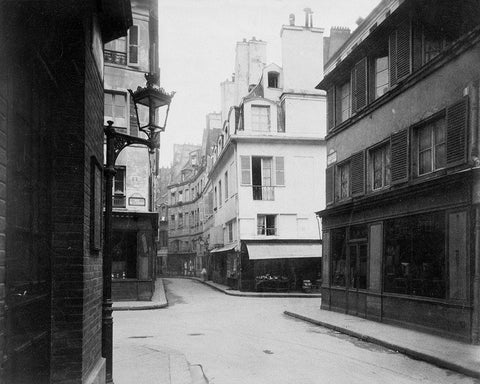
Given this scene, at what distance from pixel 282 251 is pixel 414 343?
17296mm

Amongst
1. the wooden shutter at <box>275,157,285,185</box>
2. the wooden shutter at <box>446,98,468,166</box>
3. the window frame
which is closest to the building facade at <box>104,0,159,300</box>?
the wooden shutter at <box>275,157,285,185</box>

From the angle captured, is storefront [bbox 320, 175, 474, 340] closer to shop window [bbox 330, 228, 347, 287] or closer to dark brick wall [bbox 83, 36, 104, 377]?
shop window [bbox 330, 228, 347, 287]

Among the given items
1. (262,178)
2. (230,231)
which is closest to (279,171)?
(262,178)

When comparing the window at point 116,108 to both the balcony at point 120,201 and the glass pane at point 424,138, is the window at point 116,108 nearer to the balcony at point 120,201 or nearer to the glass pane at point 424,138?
the balcony at point 120,201

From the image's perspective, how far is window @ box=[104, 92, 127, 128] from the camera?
20.1m

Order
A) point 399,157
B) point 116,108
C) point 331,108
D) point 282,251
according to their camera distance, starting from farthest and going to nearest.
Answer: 1. point 282,251
2. point 116,108
3. point 331,108
4. point 399,157

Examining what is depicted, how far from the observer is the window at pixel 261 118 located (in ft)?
94.1

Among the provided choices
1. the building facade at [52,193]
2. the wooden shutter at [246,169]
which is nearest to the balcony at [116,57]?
the wooden shutter at [246,169]

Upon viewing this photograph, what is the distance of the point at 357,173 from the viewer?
15164 mm

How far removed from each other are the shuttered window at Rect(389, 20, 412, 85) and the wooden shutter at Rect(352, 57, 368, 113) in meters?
1.51

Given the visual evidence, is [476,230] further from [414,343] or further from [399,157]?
[399,157]

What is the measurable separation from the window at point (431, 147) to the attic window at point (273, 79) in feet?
62.5

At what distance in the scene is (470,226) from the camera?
379 inches

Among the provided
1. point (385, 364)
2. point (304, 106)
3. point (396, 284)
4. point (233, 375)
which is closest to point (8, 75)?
point (233, 375)
